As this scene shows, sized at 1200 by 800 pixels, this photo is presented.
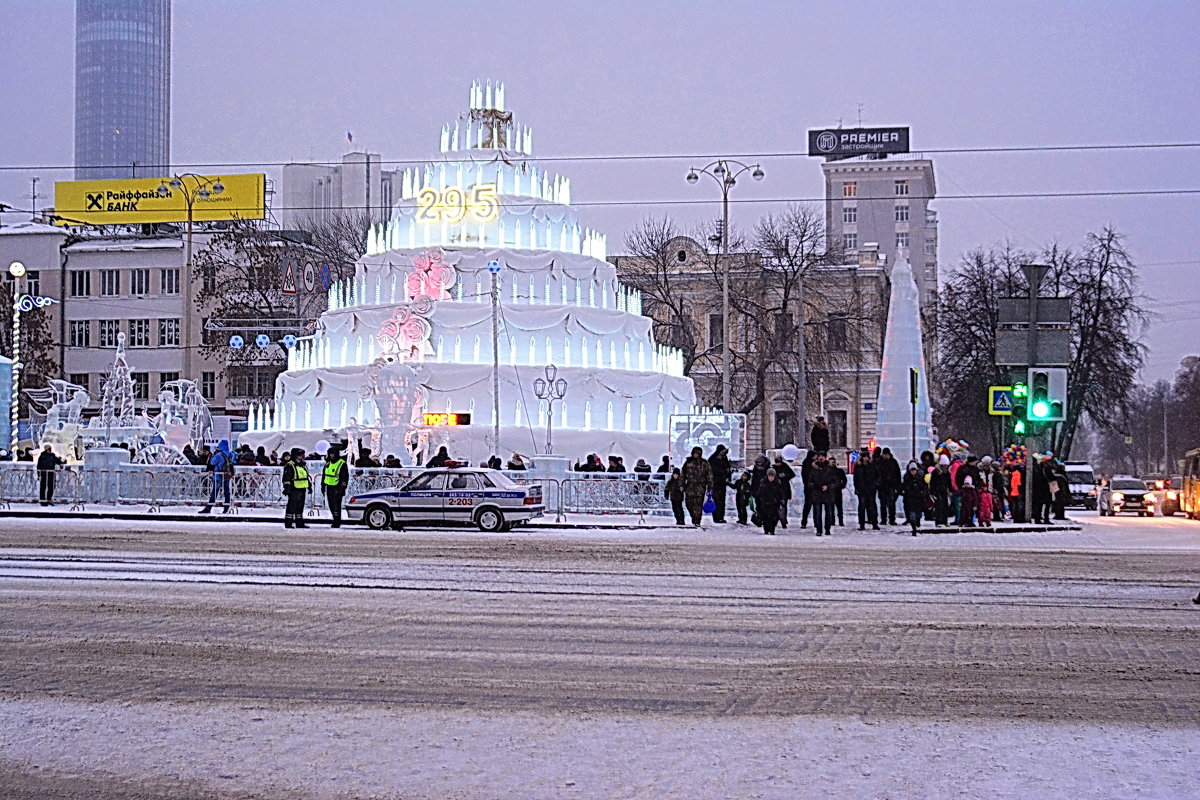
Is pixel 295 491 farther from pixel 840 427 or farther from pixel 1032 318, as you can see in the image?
pixel 840 427

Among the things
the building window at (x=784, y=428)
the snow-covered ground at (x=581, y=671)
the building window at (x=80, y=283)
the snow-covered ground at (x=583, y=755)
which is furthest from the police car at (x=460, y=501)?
the building window at (x=80, y=283)

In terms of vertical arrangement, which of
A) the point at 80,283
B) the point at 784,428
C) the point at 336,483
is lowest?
the point at 336,483

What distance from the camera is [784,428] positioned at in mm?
88812

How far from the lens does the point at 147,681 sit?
10273mm

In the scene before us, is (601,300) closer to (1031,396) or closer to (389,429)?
(389,429)

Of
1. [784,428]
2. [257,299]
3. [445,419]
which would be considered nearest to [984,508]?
[445,419]

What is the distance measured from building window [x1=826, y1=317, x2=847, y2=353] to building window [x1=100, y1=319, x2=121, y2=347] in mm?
46399

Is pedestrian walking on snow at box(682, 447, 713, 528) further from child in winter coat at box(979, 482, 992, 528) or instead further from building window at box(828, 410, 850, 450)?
building window at box(828, 410, 850, 450)

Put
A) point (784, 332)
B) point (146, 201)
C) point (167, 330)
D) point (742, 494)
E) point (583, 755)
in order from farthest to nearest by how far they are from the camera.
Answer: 1. point (146, 201)
2. point (167, 330)
3. point (784, 332)
4. point (742, 494)
5. point (583, 755)

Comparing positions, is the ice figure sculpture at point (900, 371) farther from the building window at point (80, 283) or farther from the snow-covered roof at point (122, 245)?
the building window at point (80, 283)

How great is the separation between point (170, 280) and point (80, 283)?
19.9 feet

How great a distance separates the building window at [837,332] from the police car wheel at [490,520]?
41.4 metres

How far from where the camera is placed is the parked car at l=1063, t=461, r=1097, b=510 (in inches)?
2203

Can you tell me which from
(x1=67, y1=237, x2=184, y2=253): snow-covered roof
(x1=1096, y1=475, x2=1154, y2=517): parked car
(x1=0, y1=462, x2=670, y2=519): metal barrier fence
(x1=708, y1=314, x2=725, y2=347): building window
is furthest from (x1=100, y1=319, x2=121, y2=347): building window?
(x1=1096, y1=475, x2=1154, y2=517): parked car
